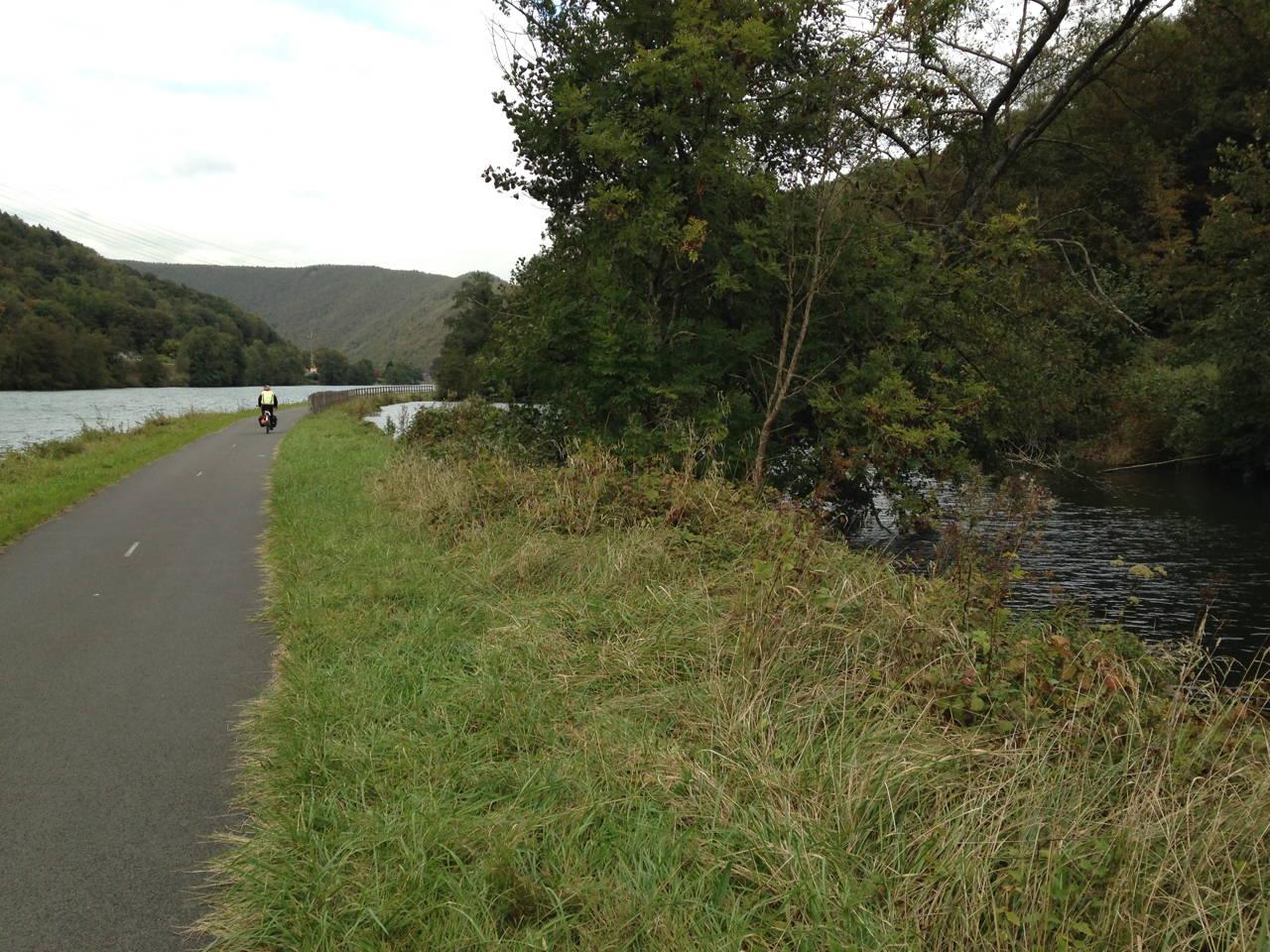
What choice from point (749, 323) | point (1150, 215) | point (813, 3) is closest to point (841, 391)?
point (749, 323)

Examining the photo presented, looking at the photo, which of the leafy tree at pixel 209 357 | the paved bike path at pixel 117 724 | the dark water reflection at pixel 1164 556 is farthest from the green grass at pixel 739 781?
the leafy tree at pixel 209 357

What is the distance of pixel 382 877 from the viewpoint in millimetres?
3086

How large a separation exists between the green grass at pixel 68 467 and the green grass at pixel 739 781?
8181mm

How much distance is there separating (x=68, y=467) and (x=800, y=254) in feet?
51.6

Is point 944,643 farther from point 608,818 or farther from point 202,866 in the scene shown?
point 202,866

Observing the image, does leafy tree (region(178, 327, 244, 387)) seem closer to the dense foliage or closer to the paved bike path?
the dense foliage

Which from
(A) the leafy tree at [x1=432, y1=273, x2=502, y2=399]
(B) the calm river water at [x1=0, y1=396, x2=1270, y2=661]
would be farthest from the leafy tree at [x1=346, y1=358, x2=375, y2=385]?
(B) the calm river water at [x1=0, y1=396, x2=1270, y2=661]

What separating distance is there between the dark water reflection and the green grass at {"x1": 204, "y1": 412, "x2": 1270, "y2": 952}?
7.02ft

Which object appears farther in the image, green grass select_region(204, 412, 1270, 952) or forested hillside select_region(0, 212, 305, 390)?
forested hillside select_region(0, 212, 305, 390)

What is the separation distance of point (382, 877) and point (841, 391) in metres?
12.0

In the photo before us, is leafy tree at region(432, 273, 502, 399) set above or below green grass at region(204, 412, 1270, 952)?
above

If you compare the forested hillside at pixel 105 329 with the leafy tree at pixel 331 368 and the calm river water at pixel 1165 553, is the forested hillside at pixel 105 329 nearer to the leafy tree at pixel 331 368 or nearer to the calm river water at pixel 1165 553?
the leafy tree at pixel 331 368

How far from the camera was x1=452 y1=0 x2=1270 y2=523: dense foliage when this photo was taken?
42.5 ft

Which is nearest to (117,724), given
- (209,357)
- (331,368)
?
(209,357)
